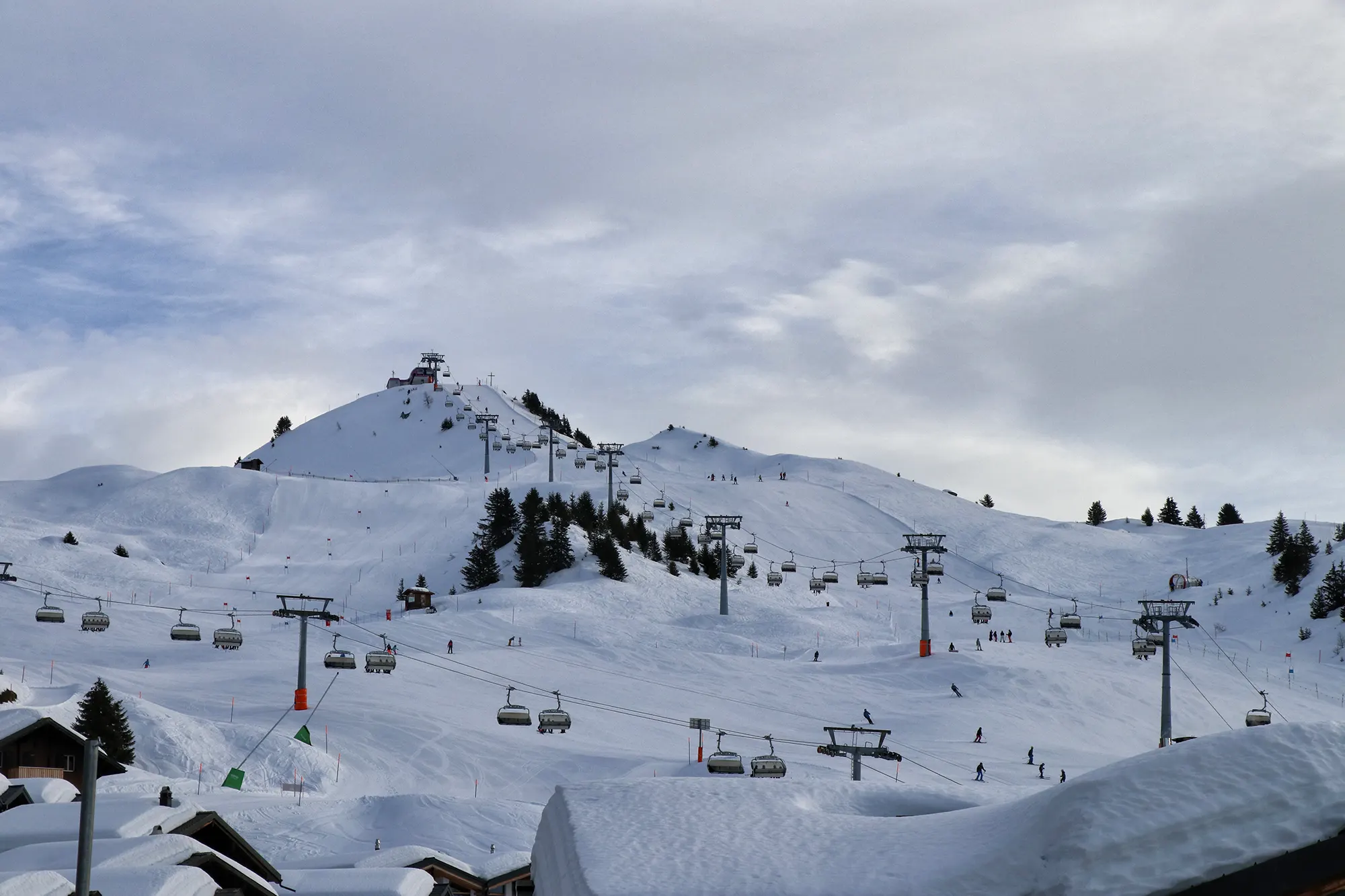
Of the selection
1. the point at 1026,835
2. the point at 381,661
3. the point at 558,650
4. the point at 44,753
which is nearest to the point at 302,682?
the point at 381,661

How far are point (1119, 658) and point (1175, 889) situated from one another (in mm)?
65343

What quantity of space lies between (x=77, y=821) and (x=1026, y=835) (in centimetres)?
1862

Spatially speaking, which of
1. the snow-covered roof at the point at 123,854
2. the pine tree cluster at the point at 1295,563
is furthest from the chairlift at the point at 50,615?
the pine tree cluster at the point at 1295,563

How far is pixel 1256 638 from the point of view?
263ft

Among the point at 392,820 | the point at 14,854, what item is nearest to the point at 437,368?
the point at 392,820

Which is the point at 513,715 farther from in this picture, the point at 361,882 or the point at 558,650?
the point at 558,650

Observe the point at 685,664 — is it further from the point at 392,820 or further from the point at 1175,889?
the point at 1175,889

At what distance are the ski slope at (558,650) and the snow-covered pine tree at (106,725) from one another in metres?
1.16

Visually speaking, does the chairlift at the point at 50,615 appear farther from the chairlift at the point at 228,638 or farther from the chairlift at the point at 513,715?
the chairlift at the point at 513,715

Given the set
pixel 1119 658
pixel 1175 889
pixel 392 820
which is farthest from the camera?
pixel 1119 658

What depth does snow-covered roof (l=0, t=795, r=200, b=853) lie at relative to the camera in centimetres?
1984

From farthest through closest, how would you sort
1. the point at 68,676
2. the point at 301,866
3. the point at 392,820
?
1. the point at 68,676
2. the point at 392,820
3. the point at 301,866

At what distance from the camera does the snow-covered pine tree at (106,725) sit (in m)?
37.7

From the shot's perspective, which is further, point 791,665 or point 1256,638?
point 1256,638
